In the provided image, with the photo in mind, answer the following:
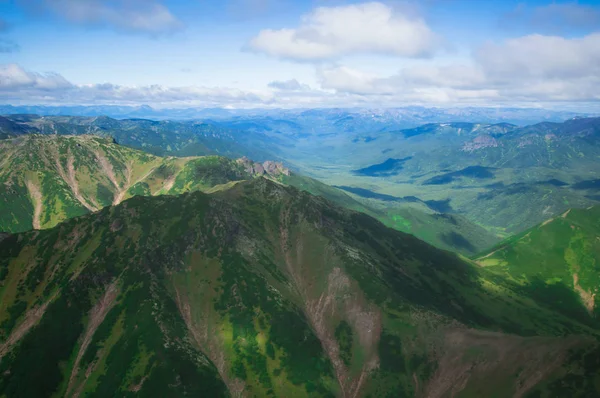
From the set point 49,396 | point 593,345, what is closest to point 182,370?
point 49,396

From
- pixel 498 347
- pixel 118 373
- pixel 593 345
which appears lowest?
pixel 118 373

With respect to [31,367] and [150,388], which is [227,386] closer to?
[150,388]

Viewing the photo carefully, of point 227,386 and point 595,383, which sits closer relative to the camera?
point 595,383

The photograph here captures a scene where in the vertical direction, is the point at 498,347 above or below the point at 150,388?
above

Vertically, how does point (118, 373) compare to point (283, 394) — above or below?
above

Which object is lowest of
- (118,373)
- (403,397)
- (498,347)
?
(403,397)

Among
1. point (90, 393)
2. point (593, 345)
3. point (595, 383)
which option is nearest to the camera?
point (595, 383)

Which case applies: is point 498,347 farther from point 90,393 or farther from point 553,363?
point 90,393

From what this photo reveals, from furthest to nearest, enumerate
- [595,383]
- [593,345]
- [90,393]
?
[90,393]
[593,345]
[595,383]

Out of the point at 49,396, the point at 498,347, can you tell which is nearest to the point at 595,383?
the point at 498,347
